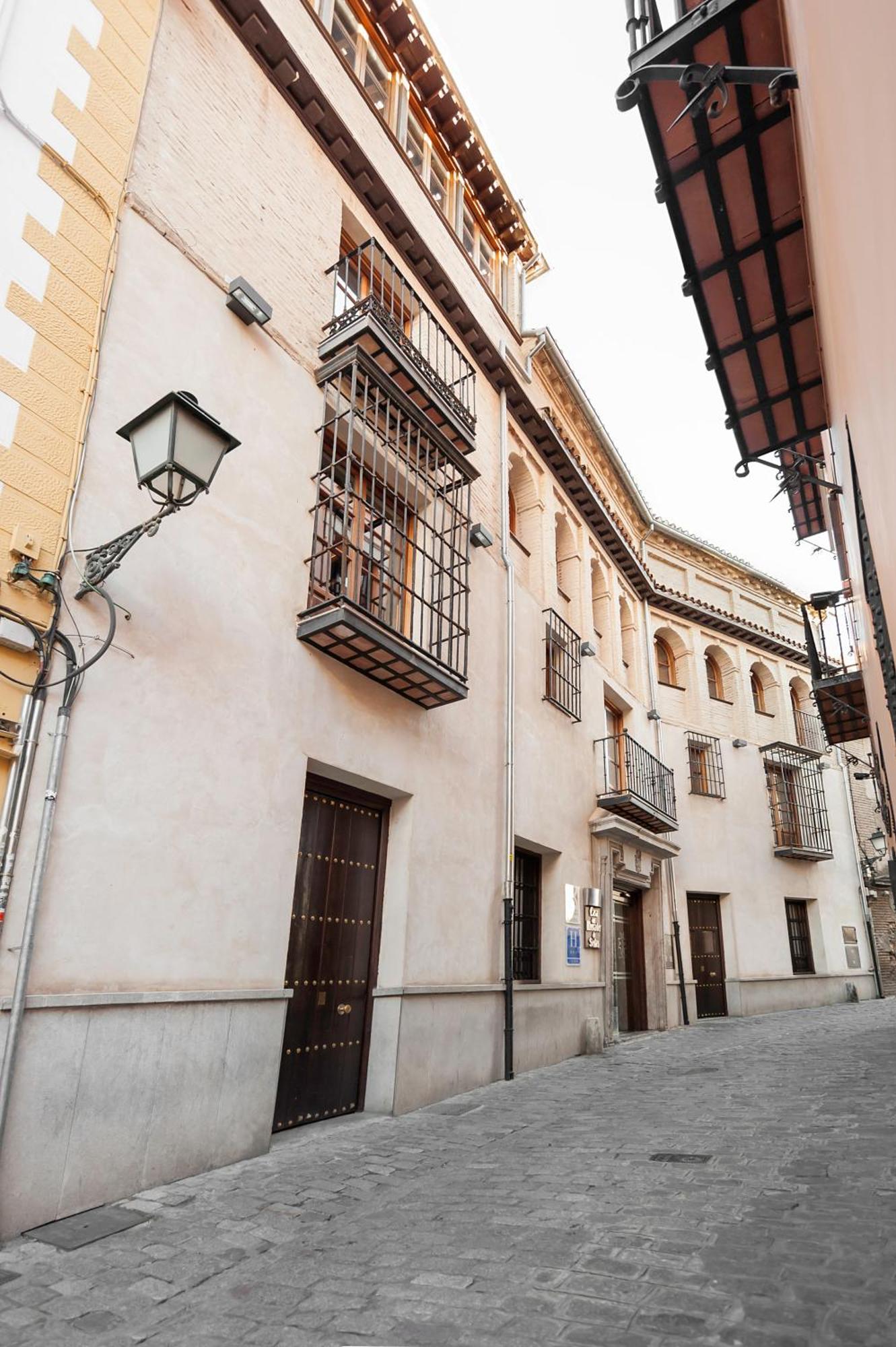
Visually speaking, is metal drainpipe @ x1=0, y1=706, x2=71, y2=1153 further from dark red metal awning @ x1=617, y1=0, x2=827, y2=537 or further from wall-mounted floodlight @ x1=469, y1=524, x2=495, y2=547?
wall-mounted floodlight @ x1=469, y1=524, x2=495, y2=547

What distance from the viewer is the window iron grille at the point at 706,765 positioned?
54.8 ft

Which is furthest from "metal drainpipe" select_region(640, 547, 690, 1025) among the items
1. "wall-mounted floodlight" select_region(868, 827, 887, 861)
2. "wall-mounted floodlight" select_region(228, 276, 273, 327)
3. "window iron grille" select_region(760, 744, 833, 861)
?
"wall-mounted floodlight" select_region(228, 276, 273, 327)

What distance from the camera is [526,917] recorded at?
9.98 meters

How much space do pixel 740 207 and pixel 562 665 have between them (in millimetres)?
6635

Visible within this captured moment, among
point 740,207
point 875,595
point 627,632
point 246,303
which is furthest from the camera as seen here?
point 627,632

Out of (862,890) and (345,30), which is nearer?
(345,30)

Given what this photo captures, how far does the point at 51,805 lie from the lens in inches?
161

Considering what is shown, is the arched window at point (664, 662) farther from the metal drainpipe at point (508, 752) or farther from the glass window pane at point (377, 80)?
the glass window pane at point (377, 80)

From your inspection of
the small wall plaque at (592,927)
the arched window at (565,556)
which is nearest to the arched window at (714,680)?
the arched window at (565,556)

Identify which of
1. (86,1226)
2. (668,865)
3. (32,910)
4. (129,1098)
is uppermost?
(668,865)

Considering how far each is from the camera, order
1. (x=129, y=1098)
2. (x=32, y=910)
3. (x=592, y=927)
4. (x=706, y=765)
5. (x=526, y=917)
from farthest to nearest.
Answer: (x=706, y=765) < (x=592, y=927) < (x=526, y=917) < (x=129, y=1098) < (x=32, y=910)

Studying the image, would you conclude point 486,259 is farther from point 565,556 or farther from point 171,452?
point 171,452

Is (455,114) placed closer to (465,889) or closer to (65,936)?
(465,889)

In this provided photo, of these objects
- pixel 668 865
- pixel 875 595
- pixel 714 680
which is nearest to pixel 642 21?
pixel 875 595
